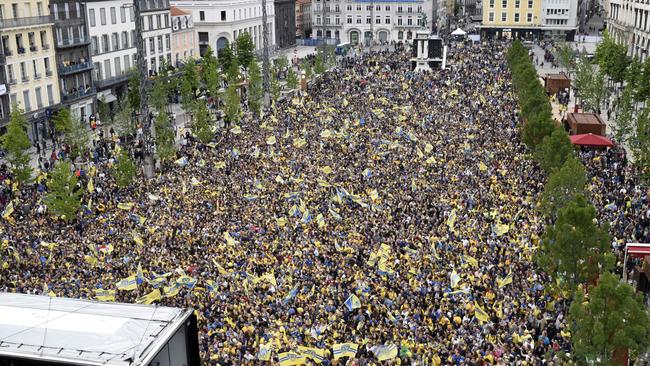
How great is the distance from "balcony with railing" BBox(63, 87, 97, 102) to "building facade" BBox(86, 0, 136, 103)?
2.16 meters

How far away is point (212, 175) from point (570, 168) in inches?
898

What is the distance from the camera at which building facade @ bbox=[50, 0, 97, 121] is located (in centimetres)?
6969

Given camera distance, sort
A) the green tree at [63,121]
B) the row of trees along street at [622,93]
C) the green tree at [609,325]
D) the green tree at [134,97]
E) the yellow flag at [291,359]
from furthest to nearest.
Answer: the green tree at [134,97], the green tree at [63,121], the row of trees along street at [622,93], the yellow flag at [291,359], the green tree at [609,325]

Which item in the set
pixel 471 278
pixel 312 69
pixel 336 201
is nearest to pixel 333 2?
pixel 312 69

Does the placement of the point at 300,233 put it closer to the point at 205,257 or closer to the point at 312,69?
the point at 205,257

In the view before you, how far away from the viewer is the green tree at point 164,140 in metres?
53.5

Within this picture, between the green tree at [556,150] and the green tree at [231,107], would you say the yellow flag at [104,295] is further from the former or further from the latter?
the green tree at [231,107]

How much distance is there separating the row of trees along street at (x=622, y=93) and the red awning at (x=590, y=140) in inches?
63.2

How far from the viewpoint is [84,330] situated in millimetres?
15852

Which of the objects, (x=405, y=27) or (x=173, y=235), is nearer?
(x=173, y=235)

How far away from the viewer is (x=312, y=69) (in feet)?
348

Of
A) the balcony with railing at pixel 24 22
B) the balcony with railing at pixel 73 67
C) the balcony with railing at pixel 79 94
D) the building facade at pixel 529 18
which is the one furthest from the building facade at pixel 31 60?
the building facade at pixel 529 18

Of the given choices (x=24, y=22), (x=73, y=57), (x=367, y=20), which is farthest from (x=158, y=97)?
(x=367, y=20)

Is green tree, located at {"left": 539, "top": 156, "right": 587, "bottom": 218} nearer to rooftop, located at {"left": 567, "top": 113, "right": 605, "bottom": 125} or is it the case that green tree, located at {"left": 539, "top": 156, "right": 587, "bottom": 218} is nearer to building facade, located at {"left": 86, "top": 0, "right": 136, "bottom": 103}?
rooftop, located at {"left": 567, "top": 113, "right": 605, "bottom": 125}
